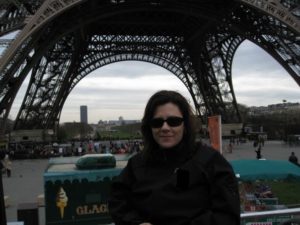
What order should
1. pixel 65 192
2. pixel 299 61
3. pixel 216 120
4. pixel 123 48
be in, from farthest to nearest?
pixel 123 48 → pixel 299 61 → pixel 216 120 → pixel 65 192

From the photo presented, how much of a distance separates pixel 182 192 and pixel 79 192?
31.5 feet

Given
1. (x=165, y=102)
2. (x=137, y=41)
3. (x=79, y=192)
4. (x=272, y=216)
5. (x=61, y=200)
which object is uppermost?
(x=137, y=41)

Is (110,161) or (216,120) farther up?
(216,120)

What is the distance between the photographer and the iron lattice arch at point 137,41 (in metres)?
27.0

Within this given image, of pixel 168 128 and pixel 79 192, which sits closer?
pixel 168 128

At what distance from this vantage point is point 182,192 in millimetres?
2529

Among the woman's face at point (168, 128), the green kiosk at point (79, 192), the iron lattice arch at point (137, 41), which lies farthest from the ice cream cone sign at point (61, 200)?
the iron lattice arch at point (137, 41)

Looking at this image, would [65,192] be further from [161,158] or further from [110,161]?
[161,158]

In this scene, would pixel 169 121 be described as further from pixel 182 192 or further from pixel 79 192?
pixel 79 192

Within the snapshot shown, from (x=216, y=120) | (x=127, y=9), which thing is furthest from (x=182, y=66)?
(x=216, y=120)

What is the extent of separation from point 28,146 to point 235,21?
2174cm

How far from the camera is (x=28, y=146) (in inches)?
1754

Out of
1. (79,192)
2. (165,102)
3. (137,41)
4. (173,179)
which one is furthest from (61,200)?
(137,41)

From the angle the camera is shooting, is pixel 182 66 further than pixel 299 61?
Yes
